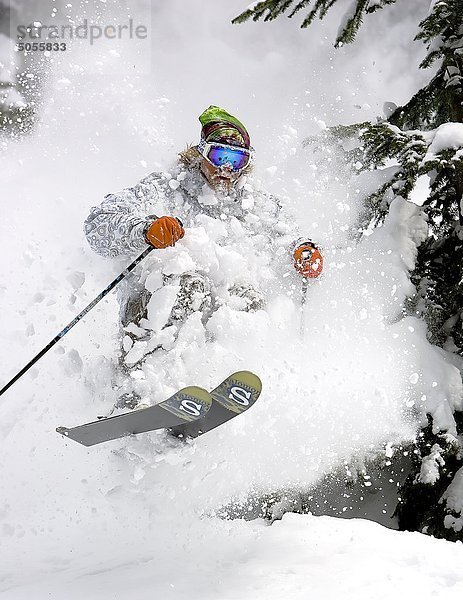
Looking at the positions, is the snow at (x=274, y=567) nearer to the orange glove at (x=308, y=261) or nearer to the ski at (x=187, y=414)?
the ski at (x=187, y=414)

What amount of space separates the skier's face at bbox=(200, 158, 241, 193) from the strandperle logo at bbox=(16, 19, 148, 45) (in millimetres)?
7647

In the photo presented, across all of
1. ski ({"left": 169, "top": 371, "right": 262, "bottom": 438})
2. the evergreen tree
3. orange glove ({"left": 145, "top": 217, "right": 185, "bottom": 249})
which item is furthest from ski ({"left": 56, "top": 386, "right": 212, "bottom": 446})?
the evergreen tree

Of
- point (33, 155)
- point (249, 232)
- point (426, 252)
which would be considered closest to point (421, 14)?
point (426, 252)

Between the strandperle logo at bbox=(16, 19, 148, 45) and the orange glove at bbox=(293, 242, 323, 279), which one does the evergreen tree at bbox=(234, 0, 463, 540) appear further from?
the strandperle logo at bbox=(16, 19, 148, 45)

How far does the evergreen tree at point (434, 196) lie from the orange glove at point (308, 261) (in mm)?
564

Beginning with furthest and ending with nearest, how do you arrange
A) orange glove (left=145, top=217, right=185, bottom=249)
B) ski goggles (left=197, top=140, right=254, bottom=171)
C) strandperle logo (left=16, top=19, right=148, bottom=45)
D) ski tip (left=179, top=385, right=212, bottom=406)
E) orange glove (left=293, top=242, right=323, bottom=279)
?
strandperle logo (left=16, top=19, right=148, bottom=45), orange glove (left=293, top=242, right=323, bottom=279), ski goggles (left=197, top=140, right=254, bottom=171), orange glove (left=145, top=217, right=185, bottom=249), ski tip (left=179, top=385, right=212, bottom=406)

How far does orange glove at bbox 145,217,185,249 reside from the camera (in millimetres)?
3986

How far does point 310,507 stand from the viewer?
5.71 meters

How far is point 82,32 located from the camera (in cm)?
1147

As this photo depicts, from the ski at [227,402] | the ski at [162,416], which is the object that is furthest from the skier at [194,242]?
the ski at [227,402]

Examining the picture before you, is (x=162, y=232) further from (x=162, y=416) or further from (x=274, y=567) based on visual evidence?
(x=274, y=567)

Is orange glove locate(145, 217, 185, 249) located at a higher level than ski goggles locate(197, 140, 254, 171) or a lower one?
lower

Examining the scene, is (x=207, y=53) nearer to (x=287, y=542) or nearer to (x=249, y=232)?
(x=249, y=232)

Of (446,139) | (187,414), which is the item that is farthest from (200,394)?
(446,139)
